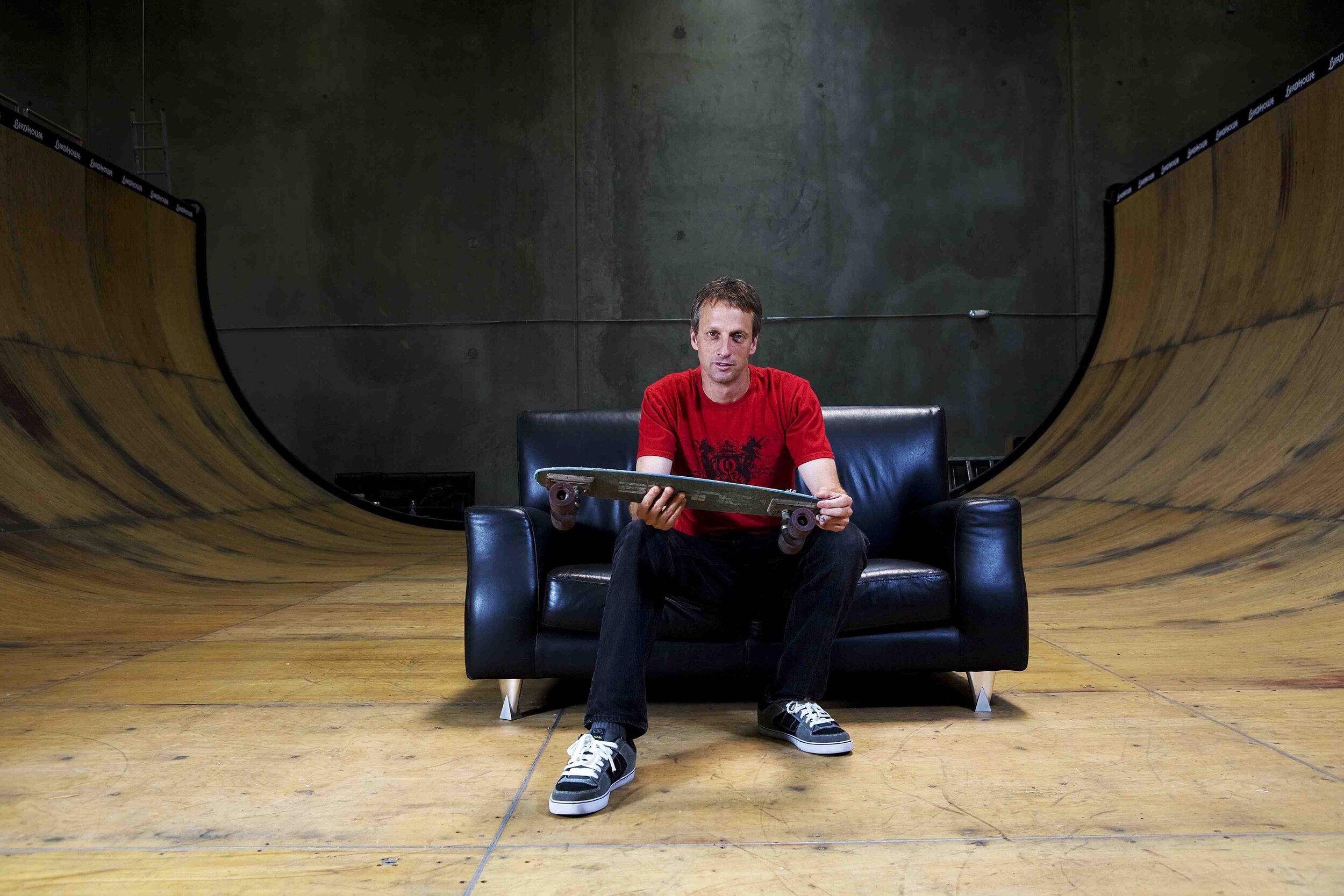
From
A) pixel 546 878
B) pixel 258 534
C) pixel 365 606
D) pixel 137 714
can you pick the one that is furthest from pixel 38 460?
pixel 546 878

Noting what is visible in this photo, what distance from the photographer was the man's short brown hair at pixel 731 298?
2.04 meters

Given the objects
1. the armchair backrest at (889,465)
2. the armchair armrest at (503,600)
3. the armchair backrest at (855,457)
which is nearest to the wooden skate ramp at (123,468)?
the armchair armrest at (503,600)

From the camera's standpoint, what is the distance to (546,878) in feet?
4.26

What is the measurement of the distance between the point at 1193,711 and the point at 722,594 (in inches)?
44.4

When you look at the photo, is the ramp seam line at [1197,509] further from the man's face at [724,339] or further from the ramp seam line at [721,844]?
the man's face at [724,339]

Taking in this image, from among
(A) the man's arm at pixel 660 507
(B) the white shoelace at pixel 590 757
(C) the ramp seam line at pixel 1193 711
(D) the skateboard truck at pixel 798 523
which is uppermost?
(A) the man's arm at pixel 660 507

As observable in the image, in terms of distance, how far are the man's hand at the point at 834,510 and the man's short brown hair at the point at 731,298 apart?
1.33 ft

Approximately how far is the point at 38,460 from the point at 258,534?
118 cm

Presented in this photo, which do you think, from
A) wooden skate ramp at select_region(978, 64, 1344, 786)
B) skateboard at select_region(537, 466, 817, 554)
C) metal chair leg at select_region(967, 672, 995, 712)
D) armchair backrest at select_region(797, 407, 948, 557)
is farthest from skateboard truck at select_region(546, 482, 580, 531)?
wooden skate ramp at select_region(978, 64, 1344, 786)

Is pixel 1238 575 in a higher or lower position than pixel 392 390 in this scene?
lower

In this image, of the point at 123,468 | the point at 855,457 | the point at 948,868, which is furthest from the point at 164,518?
the point at 948,868

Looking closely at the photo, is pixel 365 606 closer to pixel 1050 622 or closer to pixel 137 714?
pixel 137 714

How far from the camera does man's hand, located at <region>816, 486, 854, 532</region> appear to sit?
1836 millimetres

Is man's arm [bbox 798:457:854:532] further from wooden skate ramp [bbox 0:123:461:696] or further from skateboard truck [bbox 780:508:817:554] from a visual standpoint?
wooden skate ramp [bbox 0:123:461:696]
